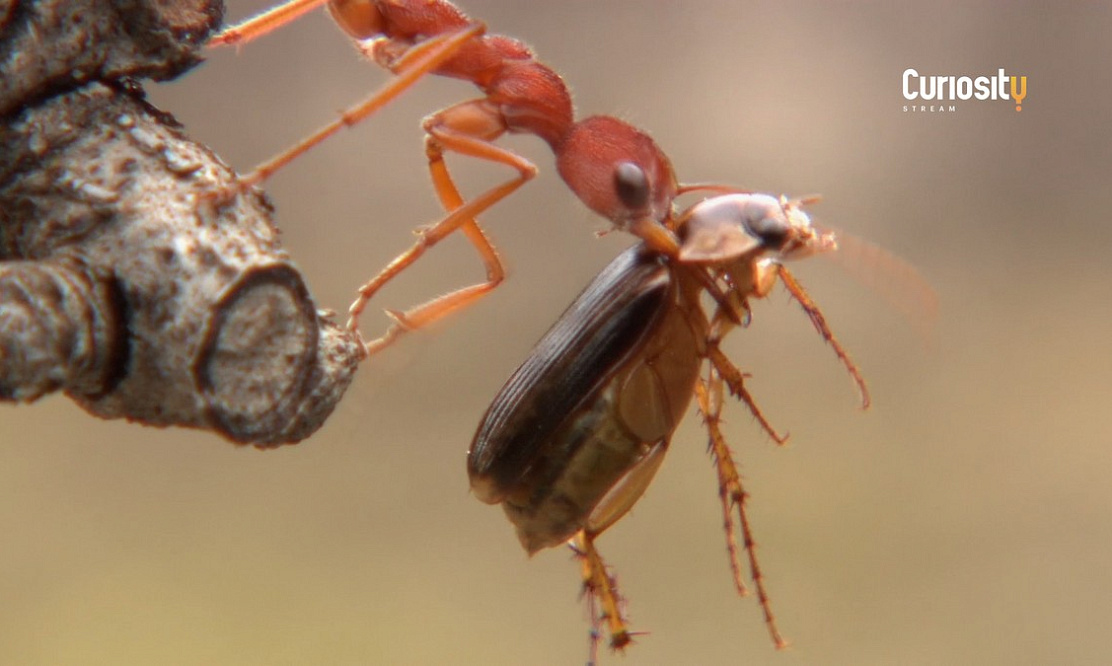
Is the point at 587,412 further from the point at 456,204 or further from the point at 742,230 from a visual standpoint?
the point at 456,204

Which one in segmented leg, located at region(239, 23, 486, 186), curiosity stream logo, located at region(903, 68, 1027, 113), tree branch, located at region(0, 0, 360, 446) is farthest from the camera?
curiosity stream logo, located at region(903, 68, 1027, 113)

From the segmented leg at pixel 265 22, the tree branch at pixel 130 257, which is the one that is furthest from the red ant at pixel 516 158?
the tree branch at pixel 130 257

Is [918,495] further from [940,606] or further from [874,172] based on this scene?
[874,172]

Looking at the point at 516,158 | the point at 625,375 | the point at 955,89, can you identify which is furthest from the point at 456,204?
the point at 955,89

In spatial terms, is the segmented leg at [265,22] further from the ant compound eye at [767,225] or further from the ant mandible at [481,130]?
the ant compound eye at [767,225]

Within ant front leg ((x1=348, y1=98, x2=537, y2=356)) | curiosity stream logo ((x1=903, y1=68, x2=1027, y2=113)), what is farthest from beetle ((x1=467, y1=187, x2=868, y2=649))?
curiosity stream logo ((x1=903, y1=68, x2=1027, y2=113))

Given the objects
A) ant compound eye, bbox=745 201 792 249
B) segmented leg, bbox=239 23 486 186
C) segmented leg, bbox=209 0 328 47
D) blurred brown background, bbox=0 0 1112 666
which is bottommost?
blurred brown background, bbox=0 0 1112 666

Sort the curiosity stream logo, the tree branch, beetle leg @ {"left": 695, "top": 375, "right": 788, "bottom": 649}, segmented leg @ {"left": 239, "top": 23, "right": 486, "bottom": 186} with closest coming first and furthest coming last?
the tree branch → segmented leg @ {"left": 239, "top": 23, "right": 486, "bottom": 186} → beetle leg @ {"left": 695, "top": 375, "right": 788, "bottom": 649} → the curiosity stream logo

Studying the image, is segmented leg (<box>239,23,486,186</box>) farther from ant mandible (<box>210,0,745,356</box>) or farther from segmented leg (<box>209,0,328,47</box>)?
segmented leg (<box>209,0,328,47</box>)
